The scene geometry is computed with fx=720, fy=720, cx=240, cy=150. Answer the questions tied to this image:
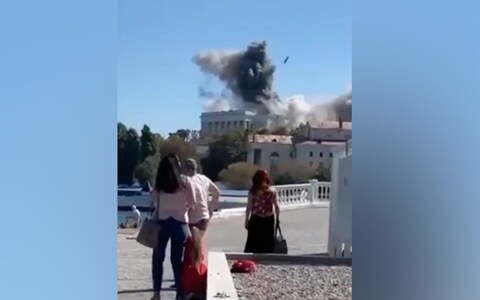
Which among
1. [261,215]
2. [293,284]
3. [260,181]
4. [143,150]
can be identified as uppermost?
[143,150]

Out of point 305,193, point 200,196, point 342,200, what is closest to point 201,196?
point 200,196

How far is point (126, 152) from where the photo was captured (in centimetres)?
238

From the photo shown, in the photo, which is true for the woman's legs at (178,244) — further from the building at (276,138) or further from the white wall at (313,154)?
the white wall at (313,154)

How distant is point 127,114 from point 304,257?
2.57 feet

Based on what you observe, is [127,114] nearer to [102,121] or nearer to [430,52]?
[102,121]

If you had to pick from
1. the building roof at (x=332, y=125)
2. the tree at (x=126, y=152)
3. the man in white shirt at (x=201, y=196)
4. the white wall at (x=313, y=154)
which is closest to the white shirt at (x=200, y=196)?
the man in white shirt at (x=201, y=196)

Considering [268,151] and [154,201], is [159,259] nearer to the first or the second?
[154,201]

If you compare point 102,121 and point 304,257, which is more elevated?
point 102,121

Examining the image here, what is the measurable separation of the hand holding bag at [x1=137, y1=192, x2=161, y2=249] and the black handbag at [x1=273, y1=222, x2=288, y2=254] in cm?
40

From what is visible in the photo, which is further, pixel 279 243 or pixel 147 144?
pixel 279 243

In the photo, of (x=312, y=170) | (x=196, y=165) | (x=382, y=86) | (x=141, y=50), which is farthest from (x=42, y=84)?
(x=382, y=86)

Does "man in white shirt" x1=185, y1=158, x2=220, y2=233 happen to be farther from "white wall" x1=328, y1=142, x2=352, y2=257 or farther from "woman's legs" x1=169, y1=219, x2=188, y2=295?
"white wall" x1=328, y1=142, x2=352, y2=257

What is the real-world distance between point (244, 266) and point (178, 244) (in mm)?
239

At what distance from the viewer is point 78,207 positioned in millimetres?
2332
